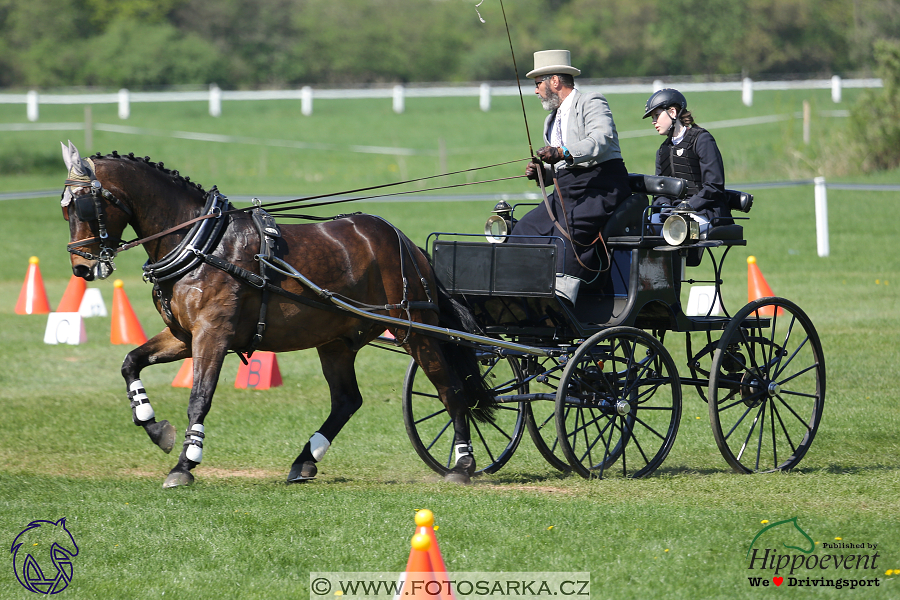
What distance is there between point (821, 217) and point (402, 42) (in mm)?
44294

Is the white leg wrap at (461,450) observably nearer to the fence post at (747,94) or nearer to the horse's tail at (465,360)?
the horse's tail at (465,360)

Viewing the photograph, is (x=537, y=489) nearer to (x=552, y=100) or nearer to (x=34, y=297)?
(x=552, y=100)

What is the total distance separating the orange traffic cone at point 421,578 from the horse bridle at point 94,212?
3115 mm

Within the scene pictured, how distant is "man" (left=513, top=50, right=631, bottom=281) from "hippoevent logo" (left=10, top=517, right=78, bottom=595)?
3333 mm

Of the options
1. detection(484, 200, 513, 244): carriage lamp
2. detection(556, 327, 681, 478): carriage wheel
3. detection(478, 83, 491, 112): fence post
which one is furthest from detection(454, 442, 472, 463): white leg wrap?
detection(478, 83, 491, 112): fence post

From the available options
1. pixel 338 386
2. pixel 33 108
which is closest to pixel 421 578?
pixel 338 386

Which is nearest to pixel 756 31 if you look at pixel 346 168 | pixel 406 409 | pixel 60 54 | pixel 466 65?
pixel 466 65

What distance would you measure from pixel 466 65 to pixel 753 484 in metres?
52.6

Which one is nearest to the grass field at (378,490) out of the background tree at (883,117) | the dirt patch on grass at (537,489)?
the dirt patch on grass at (537,489)

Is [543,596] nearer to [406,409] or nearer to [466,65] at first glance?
[406,409]

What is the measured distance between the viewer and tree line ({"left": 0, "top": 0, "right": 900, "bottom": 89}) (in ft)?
170

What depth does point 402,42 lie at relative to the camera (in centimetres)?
5969

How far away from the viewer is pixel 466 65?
5747cm

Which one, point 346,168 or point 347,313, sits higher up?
point 346,168
